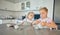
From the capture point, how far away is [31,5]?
2168 mm

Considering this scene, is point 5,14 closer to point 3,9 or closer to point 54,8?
point 3,9

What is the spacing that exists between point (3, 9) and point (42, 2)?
2.33 feet

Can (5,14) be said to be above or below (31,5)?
below

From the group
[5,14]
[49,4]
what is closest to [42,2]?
[49,4]

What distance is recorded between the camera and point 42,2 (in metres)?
2.15

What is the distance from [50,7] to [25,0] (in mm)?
459

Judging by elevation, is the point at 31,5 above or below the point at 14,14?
above

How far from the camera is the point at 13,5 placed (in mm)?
2205

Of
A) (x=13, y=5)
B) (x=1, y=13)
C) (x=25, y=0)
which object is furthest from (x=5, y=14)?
(x=25, y=0)

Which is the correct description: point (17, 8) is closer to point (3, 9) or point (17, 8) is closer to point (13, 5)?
point (13, 5)

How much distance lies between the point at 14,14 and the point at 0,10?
0.27 m

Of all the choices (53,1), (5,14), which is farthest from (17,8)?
(53,1)

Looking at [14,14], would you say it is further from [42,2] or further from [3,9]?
[42,2]

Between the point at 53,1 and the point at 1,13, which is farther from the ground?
the point at 53,1
